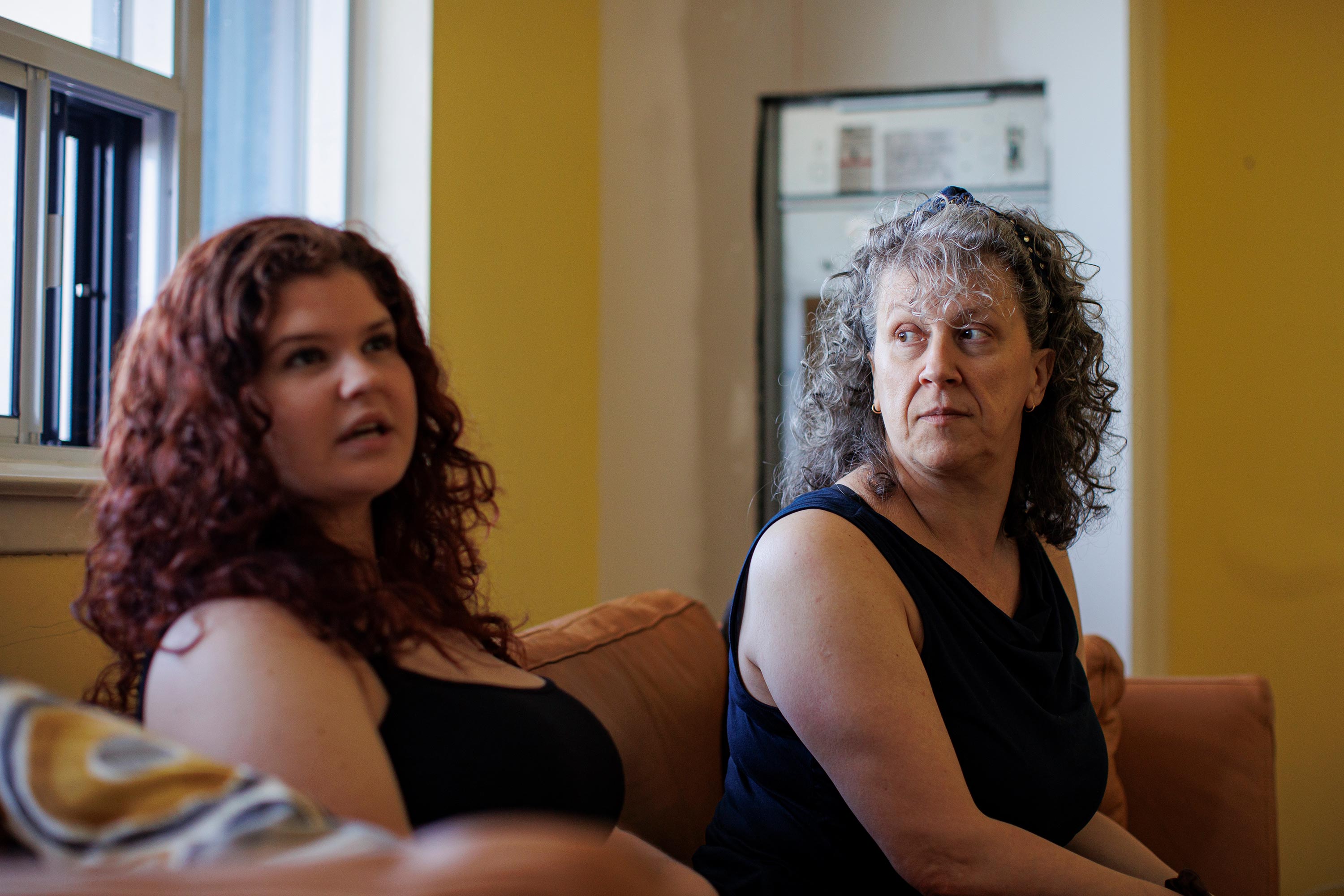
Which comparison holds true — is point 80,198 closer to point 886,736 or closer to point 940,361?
point 940,361

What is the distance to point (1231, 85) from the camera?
2.90 meters

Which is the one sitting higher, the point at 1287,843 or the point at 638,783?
the point at 638,783

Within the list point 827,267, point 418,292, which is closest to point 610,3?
point 827,267

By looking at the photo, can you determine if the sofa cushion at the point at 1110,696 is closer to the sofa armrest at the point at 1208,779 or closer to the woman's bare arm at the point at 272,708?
the sofa armrest at the point at 1208,779

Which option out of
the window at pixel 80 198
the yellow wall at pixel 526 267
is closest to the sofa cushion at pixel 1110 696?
the yellow wall at pixel 526 267

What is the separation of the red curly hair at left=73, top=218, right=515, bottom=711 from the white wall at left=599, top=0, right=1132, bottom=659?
1.95 meters

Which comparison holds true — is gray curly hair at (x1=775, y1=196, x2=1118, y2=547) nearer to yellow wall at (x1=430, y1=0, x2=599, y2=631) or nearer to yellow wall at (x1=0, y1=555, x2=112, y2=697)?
yellow wall at (x1=430, y1=0, x2=599, y2=631)

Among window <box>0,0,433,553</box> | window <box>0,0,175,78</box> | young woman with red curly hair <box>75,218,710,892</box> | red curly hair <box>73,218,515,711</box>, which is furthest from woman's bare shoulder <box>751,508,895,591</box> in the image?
window <box>0,0,175,78</box>

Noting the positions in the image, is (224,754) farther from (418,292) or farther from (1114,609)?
(1114,609)

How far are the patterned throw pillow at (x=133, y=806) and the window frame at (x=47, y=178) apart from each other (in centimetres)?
95

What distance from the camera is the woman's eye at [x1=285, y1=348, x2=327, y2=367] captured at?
0.92 meters

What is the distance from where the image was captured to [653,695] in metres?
1.58

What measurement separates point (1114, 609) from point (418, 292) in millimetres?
1829

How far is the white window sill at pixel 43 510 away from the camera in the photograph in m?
1.36
